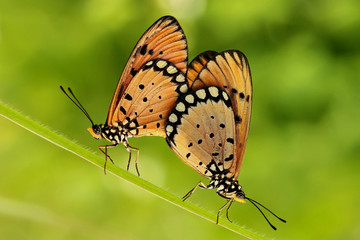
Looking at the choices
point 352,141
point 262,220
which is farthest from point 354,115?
point 262,220

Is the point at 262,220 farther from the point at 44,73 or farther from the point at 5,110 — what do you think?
the point at 5,110

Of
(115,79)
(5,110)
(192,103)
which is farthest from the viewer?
(115,79)

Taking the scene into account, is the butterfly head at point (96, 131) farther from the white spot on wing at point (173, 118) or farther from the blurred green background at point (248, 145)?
the blurred green background at point (248, 145)

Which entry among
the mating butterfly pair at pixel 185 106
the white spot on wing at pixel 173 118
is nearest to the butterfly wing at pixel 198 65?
the mating butterfly pair at pixel 185 106

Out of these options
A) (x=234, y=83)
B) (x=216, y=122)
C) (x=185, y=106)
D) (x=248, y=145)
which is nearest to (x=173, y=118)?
(x=185, y=106)

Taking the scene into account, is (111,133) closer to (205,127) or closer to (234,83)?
(205,127)

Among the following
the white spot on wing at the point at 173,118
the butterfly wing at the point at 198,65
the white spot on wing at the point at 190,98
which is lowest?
the white spot on wing at the point at 173,118

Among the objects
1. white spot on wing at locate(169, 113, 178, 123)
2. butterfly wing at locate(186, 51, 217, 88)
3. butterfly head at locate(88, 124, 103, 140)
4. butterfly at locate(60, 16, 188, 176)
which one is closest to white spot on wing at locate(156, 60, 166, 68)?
butterfly at locate(60, 16, 188, 176)

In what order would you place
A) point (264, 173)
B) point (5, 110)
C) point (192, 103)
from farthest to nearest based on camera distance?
point (264, 173)
point (192, 103)
point (5, 110)
